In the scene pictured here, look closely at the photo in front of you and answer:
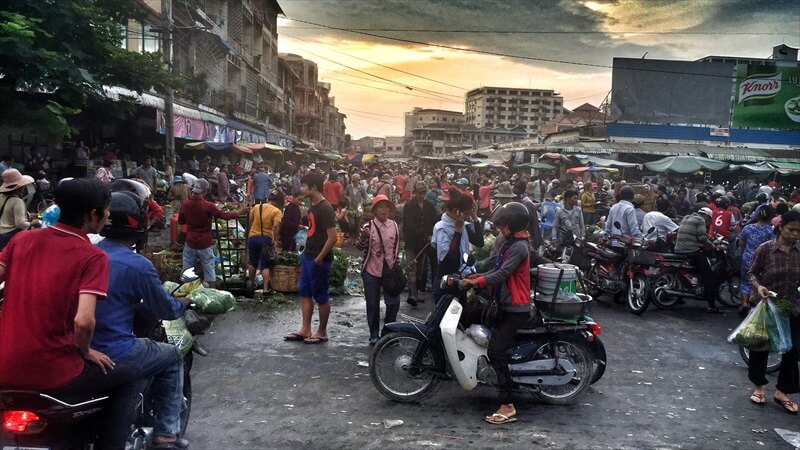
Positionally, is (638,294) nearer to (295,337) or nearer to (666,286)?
(666,286)

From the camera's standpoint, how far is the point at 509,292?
15.5 feet

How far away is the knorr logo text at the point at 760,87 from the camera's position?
122 feet

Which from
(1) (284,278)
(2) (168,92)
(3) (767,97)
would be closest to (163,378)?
(1) (284,278)

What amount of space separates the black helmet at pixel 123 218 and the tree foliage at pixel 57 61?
8.80 metres

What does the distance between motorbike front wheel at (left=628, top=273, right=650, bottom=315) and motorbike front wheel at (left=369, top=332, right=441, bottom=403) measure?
4785 mm

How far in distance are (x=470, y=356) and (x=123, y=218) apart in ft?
9.65

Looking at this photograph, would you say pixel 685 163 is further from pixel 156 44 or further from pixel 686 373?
pixel 156 44

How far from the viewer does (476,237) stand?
7496mm

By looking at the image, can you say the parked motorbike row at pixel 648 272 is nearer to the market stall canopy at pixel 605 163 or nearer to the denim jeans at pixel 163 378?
the denim jeans at pixel 163 378

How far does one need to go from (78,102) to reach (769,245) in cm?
1254

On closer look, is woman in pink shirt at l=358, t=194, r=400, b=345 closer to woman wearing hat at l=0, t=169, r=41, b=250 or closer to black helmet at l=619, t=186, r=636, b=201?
woman wearing hat at l=0, t=169, r=41, b=250

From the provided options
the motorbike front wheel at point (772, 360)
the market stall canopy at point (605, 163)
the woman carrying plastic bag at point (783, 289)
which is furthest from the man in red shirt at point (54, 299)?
Answer: the market stall canopy at point (605, 163)

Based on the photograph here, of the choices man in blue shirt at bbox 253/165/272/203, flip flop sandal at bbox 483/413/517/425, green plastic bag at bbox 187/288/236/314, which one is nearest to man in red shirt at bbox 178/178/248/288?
green plastic bag at bbox 187/288/236/314

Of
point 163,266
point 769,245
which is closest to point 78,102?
point 163,266
